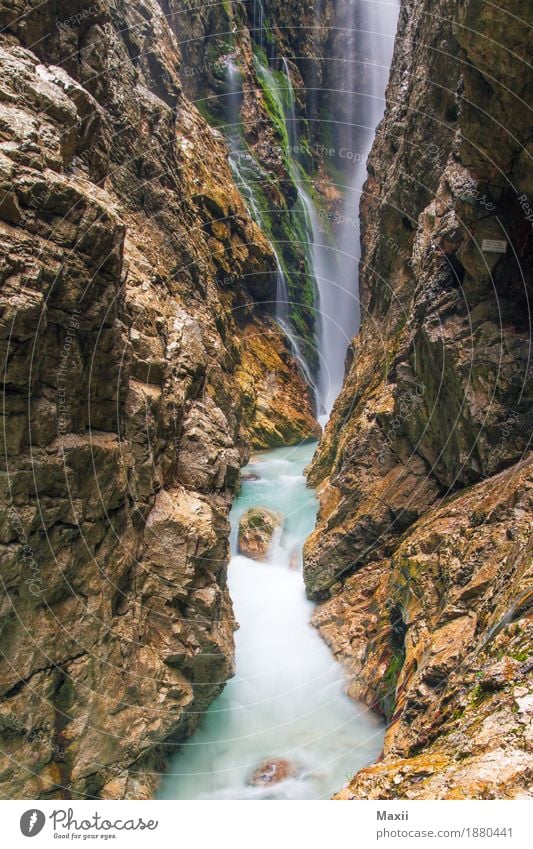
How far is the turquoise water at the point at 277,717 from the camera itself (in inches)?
426

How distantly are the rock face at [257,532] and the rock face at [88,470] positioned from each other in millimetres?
7440

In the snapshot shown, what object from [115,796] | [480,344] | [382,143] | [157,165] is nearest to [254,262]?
[382,143]

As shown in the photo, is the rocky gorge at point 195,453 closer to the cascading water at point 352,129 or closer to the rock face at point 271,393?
the rock face at point 271,393

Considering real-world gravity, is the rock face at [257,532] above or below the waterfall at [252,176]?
below

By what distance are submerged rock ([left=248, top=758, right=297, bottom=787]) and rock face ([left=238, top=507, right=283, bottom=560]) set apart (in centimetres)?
973

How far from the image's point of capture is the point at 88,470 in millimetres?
8766

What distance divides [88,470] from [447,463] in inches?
338

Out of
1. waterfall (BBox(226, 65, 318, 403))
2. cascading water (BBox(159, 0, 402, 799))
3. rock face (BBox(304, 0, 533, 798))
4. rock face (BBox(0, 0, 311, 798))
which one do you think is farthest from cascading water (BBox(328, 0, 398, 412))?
rock face (BBox(0, 0, 311, 798))

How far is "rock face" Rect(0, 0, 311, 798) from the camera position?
7.44 m

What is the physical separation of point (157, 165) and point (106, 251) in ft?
42.7

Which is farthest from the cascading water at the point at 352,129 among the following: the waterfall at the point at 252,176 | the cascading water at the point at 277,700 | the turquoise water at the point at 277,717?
the turquoise water at the point at 277,717

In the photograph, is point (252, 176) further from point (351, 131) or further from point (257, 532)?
point (257, 532)

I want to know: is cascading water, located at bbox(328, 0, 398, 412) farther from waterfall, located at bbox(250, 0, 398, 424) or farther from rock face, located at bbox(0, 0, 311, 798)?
rock face, located at bbox(0, 0, 311, 798)

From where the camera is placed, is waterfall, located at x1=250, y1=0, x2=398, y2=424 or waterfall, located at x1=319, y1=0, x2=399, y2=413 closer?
waterfall, located at x1=250, y1=0, x2=398, y2=424
